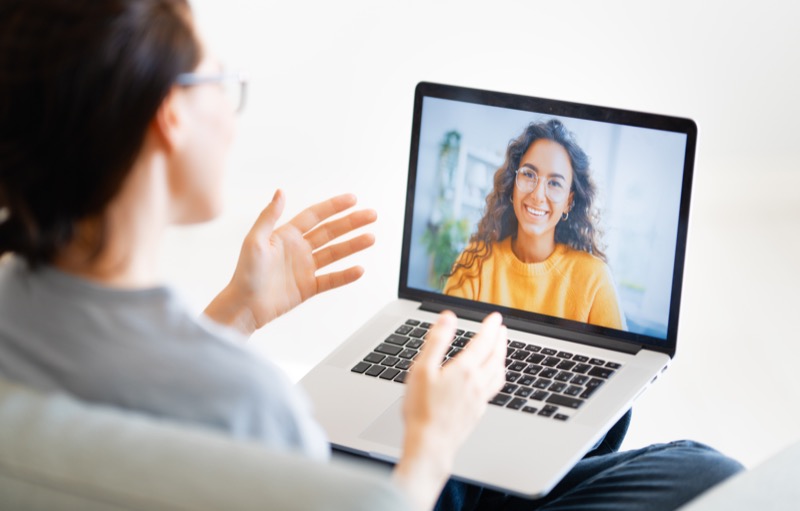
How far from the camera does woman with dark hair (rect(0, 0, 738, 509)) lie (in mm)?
896

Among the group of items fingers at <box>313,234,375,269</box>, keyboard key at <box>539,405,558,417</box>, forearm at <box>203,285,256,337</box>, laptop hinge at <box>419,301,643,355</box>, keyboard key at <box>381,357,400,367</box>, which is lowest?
keyboard key at <box>539,405,558,417</box>

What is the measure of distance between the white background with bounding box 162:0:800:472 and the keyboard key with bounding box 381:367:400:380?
1.20 metres

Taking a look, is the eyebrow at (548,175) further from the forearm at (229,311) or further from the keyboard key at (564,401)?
the forearm at (229,311)

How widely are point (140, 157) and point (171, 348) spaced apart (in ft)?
0.56

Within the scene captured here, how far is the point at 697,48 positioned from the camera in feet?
11.4

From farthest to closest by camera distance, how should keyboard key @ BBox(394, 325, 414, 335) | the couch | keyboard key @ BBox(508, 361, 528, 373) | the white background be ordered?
the white background
keyboard key @ BBox(394, 325, 414, 335)
keyboard key @ BBox(508, 361, 528, 373)
the couch

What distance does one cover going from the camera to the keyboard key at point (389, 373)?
1.57 metres

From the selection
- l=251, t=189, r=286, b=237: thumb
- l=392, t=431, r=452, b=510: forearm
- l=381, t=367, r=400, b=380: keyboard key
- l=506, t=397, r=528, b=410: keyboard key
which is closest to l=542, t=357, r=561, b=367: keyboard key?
l=506, t=397, r=528, b=410: keyboard key

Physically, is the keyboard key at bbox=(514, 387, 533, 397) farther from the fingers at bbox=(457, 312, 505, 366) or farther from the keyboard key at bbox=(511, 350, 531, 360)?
the fingers at bbox=(457, 312, 505, 366)

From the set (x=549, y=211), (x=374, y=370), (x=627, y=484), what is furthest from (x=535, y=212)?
(x=627, y=484)

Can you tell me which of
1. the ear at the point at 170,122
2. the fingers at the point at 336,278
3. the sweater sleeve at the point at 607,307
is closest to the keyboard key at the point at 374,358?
the fingers at the point at 336,278

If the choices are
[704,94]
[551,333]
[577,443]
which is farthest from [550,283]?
[704,94]

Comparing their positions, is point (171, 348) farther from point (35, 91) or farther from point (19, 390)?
point (35, 91)

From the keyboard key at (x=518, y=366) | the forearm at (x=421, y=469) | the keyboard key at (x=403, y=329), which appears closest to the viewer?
the forearm at (x=421, y=469)
